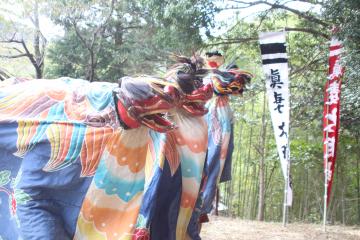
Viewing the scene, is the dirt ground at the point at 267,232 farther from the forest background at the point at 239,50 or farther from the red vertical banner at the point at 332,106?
the forest background at the point at 239,50

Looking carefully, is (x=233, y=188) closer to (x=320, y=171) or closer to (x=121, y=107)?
(x=320, y=171)

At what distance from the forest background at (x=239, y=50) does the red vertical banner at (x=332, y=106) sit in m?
0.21

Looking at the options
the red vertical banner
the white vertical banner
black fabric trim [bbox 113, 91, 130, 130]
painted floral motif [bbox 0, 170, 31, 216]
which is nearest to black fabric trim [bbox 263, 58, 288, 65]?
the white vertical banner

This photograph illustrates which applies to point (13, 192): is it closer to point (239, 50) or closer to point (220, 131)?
point (220, 131)

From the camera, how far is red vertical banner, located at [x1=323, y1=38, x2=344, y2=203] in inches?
211

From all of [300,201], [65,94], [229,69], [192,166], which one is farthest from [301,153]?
[65,94]

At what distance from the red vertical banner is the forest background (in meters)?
0.21

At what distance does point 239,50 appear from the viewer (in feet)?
24.7

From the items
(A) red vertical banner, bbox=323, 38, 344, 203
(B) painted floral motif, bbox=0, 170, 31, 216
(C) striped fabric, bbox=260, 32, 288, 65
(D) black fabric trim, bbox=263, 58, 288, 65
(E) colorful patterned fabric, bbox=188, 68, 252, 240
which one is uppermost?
(C) striped fabric, bbox=260, 32, 288, 65

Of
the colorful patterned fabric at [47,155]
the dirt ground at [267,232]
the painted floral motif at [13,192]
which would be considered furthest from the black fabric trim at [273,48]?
the painted floral motif at [13,192]

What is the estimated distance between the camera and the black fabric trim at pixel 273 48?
19.3 feet

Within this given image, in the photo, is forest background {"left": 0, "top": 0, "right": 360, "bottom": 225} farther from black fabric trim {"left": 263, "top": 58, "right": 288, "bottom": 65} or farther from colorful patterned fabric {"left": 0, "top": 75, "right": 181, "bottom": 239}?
colorful patterned fabric {"left": 0, "top": 75, "right": 181, "bottom": 239}

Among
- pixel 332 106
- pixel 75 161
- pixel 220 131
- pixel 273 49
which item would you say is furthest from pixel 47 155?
pixel 332 106

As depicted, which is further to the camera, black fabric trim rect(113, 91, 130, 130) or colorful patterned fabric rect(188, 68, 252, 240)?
colorful patterned fabric rect(188, 68, 252, 240)
